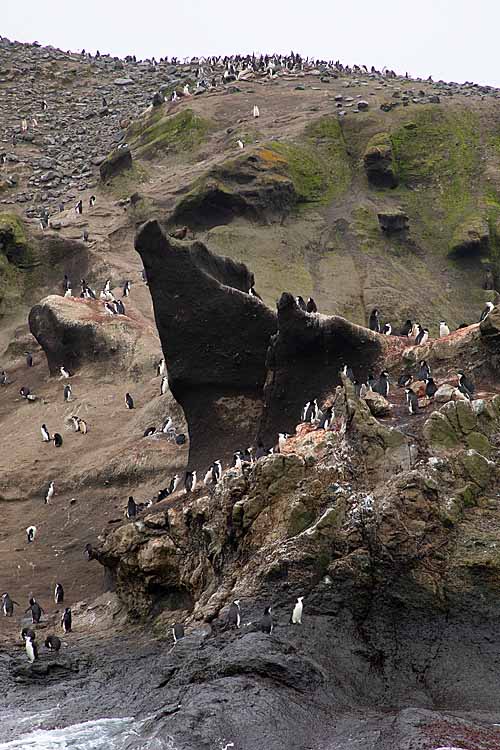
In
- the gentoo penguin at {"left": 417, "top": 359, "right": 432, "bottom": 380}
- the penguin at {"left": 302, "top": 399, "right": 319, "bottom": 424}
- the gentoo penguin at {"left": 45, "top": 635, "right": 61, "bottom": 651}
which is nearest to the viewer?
the gentoo penguin at {"left": 45, "top": 635, "right": 61, "bottom": 651}

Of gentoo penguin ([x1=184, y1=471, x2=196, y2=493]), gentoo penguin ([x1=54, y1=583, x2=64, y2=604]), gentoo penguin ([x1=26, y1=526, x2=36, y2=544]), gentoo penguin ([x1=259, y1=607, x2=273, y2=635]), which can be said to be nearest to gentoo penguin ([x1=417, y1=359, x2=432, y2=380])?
gentoo penguin ([x1=184, y1=471, x2=196, y2=493])

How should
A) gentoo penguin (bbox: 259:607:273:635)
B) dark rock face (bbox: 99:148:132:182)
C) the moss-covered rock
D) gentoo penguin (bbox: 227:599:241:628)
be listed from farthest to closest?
dark rock face (bbox: 99:148:132:182) < the moss-covered rock < gentoo penguin (bbox: 227:599:241:628) < gentoo penguin (bbox: 259:607:273:635)

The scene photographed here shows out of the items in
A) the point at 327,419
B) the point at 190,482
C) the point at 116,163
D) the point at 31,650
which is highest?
the point at 116,163

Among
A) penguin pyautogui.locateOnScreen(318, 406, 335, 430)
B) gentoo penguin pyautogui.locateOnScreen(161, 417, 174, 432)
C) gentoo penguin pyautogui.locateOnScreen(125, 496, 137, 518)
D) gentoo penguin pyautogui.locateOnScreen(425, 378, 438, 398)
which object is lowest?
gentoo penguin pyautogui.locateOnScreen(125, 496, 137, 518)

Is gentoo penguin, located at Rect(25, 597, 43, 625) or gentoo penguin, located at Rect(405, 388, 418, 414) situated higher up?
gentoo penguin, located at Rect(405, 388, 418, 414)

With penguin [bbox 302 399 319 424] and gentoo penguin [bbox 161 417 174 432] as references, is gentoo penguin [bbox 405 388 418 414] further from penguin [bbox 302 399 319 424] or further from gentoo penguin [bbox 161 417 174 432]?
gentoo penguin [bbox 161 417 174 432]

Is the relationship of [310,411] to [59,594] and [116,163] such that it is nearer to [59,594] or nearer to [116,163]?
[59,594]

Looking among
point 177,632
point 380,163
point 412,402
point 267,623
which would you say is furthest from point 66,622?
point 380,163
